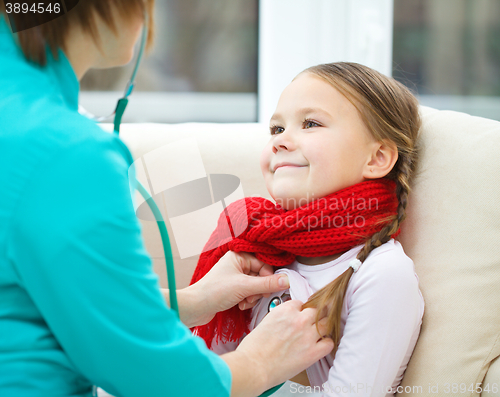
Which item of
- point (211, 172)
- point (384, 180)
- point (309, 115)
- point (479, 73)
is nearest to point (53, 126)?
point (309, 115)

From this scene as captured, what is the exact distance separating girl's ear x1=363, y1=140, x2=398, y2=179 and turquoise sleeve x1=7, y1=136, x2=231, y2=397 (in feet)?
1.66

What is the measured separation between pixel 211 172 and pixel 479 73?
142cm

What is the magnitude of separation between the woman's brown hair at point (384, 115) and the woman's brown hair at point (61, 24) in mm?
472

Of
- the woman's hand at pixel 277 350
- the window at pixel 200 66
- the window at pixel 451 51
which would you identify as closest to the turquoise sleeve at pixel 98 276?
the woman's hand at pixel 277 350

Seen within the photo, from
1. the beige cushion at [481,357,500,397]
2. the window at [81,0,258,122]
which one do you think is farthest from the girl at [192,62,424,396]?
the window at [81,0,258,122]

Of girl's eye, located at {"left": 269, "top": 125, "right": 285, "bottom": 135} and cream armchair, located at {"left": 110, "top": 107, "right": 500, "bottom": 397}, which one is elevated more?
girl's eye, located at {"left": 269, "top": 125, "right": 285, "bottom": 135}

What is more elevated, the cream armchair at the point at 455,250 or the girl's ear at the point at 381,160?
the girl's ear at the point at 381,160

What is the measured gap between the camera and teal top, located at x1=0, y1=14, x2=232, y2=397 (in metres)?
0.41

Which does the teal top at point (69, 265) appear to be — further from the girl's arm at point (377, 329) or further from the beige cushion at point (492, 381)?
the beige cushion at point (492, 381)

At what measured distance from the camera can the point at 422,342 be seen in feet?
2.45

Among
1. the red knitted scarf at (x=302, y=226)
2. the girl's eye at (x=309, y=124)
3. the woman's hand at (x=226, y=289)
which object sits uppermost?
the girl's eye at (x=309, y=124)

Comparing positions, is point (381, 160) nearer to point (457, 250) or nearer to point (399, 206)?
point (399, 206)

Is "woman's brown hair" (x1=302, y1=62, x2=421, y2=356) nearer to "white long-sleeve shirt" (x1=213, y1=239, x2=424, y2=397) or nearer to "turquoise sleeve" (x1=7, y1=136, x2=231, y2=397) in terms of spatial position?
"white long-sleeve shirt" (x1=213, y1=239, x2=424, y2=397)

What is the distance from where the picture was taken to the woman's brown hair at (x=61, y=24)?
46 cm
